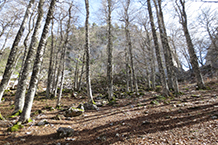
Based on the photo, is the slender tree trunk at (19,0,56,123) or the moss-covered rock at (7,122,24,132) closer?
the moss-covered rock at (7,122,24,132)

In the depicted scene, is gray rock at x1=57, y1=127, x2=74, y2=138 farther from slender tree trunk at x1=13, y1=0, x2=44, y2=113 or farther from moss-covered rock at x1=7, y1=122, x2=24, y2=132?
slender tree trunk at x1=13, y1=0, x2=44, y2=113

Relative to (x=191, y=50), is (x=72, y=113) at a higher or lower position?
lower

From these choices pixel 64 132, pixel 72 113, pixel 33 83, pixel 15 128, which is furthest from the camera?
pixel 72 113

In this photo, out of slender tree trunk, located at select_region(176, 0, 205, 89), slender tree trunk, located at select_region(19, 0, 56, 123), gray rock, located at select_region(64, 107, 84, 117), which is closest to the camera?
slender tree trunk, located at select_region(19, 0, 56, 123)

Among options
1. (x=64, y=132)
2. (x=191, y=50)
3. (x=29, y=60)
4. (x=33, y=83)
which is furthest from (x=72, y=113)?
(x=191, y=50)

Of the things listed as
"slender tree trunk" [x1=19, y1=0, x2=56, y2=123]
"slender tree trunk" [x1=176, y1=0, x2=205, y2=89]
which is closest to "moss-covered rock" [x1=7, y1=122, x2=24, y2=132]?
"slender tree trunk" [x1=19, y1=0, x2=56, y2=123]

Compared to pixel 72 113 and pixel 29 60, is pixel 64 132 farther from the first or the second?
pixel 29 60

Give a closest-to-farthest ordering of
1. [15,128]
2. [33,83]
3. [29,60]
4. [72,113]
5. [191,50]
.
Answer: [15,128]
[33,83]
[29,60]
[72,113]
[191,50]

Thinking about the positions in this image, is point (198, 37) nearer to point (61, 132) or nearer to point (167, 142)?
point (167, 142)

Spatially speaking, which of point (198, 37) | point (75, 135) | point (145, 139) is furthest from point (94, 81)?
point (198, 37)

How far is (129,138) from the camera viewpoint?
124 inches

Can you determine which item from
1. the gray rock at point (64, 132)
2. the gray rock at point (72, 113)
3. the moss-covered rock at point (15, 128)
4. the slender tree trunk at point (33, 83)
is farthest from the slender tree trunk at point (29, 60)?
the gray rock at point (64, 132)

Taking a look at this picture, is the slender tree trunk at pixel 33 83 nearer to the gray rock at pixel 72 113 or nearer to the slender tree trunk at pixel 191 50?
the gray rock at pixel 72 113

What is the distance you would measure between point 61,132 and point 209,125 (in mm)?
4800
